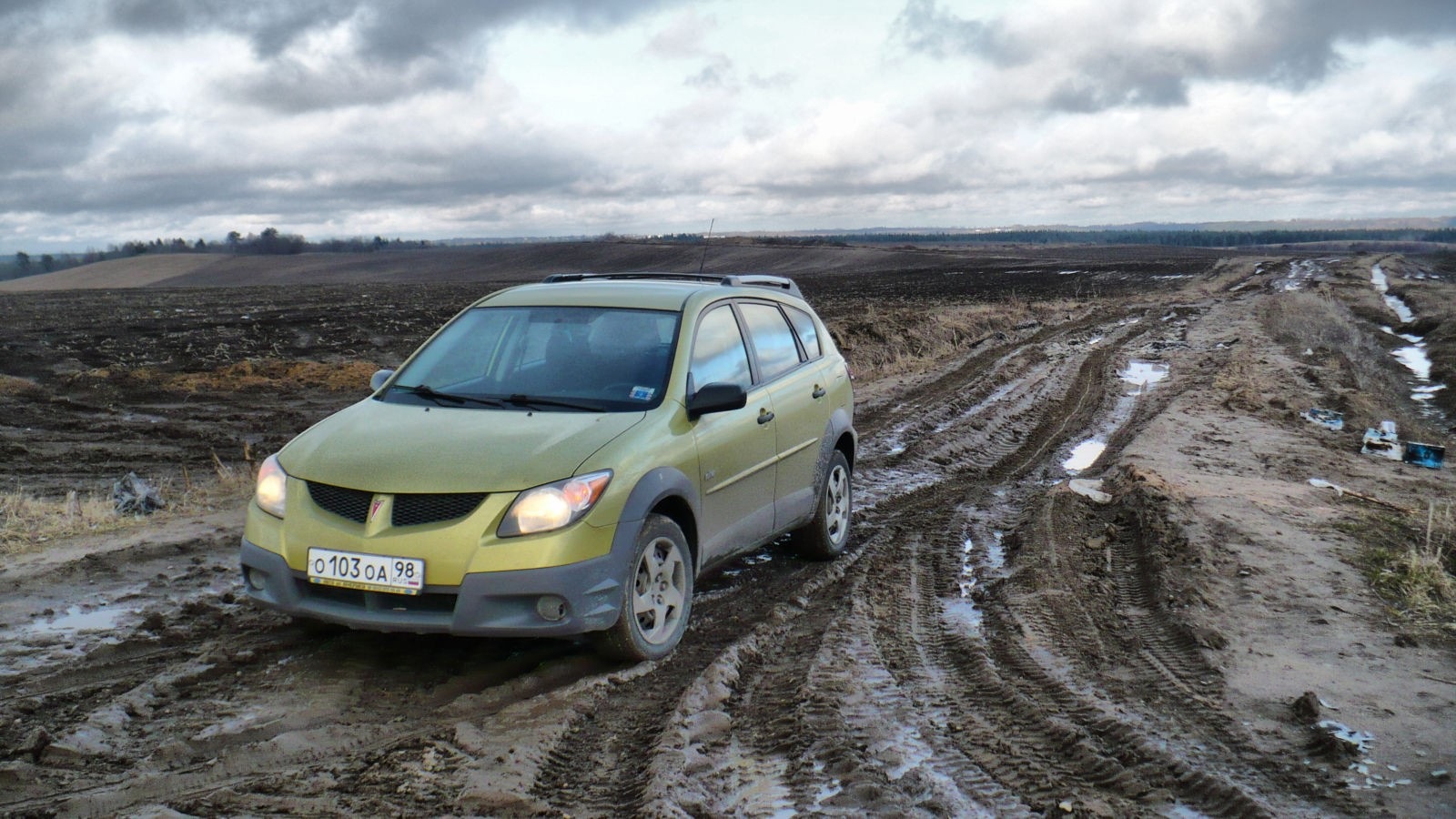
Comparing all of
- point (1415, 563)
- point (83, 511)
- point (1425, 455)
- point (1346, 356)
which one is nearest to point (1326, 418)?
point (1425, 455)

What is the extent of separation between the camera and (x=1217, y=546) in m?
7.05

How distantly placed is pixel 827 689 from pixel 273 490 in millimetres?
2579

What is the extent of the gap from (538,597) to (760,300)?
285cm

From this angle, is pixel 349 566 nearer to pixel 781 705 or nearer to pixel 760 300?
pixel 781 705

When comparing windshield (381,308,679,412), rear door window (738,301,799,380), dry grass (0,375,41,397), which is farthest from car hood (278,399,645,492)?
dry grass (0,375,41,397)

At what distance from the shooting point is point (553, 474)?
4562mm

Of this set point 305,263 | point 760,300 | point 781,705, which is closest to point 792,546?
point 760,300

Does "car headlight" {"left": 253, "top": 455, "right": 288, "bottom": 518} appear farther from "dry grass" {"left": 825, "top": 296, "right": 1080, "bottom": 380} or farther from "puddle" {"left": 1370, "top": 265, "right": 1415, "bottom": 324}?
"puddle" {"left": 1370, "top": 265, "right": 1415, "bottom": 324}

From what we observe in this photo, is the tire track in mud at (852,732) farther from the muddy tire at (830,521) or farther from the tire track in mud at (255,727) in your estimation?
the tire track in mud at (255,727)

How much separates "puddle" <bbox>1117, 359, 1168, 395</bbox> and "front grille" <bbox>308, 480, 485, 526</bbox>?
493 inches

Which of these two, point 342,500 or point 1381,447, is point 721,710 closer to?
point 342,500

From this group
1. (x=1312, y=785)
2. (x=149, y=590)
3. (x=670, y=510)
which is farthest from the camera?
(x=149, y=590)

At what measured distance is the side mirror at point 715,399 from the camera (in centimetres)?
527

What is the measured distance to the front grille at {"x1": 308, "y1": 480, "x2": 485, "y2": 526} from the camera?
450 centimetres
